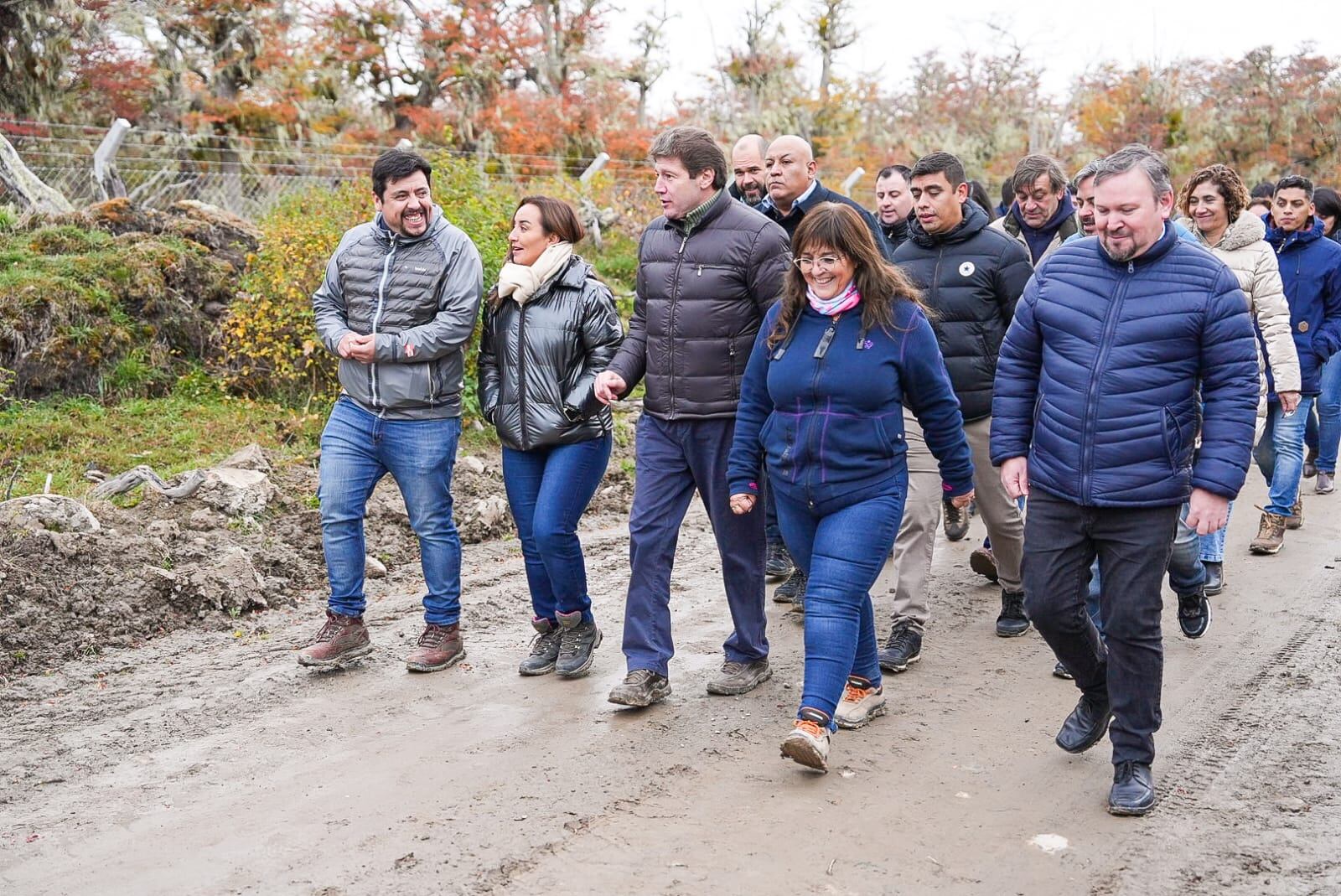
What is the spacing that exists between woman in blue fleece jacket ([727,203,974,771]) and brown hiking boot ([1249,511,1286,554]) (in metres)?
3.98

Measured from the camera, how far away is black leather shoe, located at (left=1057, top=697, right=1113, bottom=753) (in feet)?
15.9

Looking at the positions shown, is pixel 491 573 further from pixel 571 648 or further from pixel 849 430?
pixel 849 430

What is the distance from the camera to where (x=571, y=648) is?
19.5ft

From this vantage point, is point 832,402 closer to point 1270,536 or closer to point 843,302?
point 843,302

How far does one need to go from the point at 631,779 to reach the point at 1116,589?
5.99 feet

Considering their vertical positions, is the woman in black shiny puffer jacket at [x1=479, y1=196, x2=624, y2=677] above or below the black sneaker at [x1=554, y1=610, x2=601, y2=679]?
above

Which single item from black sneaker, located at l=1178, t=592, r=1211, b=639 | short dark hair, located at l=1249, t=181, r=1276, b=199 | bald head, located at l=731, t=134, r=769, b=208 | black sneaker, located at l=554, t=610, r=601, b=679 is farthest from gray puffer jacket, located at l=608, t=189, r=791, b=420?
short dark hair, located at l=1249, t=181, r=1276, b=199

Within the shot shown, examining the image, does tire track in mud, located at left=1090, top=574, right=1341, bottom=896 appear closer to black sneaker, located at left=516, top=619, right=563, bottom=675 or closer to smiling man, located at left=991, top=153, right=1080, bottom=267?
smiling man, located at left=991, top=153, right=1080, bottom=267

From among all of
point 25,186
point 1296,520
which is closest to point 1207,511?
point 1296,520

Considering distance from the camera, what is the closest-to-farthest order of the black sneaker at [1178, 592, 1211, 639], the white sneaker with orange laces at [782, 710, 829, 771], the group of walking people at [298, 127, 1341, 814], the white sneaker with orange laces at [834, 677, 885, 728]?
1. the group of walking people at [298, 127, 1341, 814]
2. the white sneaker with orange laces at [782, 710, 829, 771]
3. the white sneaker with orange laces at [834, 677, 885, 728]
4. the black sneaker at [1178, 592, 1211, 639]

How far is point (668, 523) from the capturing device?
556 centimetres

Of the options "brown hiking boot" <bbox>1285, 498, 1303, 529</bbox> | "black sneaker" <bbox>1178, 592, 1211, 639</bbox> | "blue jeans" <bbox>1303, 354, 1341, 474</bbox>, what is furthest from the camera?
"blue jeans" <bbox>1303, 354, 1341, 474</bbox>

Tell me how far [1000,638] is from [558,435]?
8.08 ft

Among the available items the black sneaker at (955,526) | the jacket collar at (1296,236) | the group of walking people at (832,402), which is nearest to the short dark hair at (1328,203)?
the jacket collar at (1296,236)
